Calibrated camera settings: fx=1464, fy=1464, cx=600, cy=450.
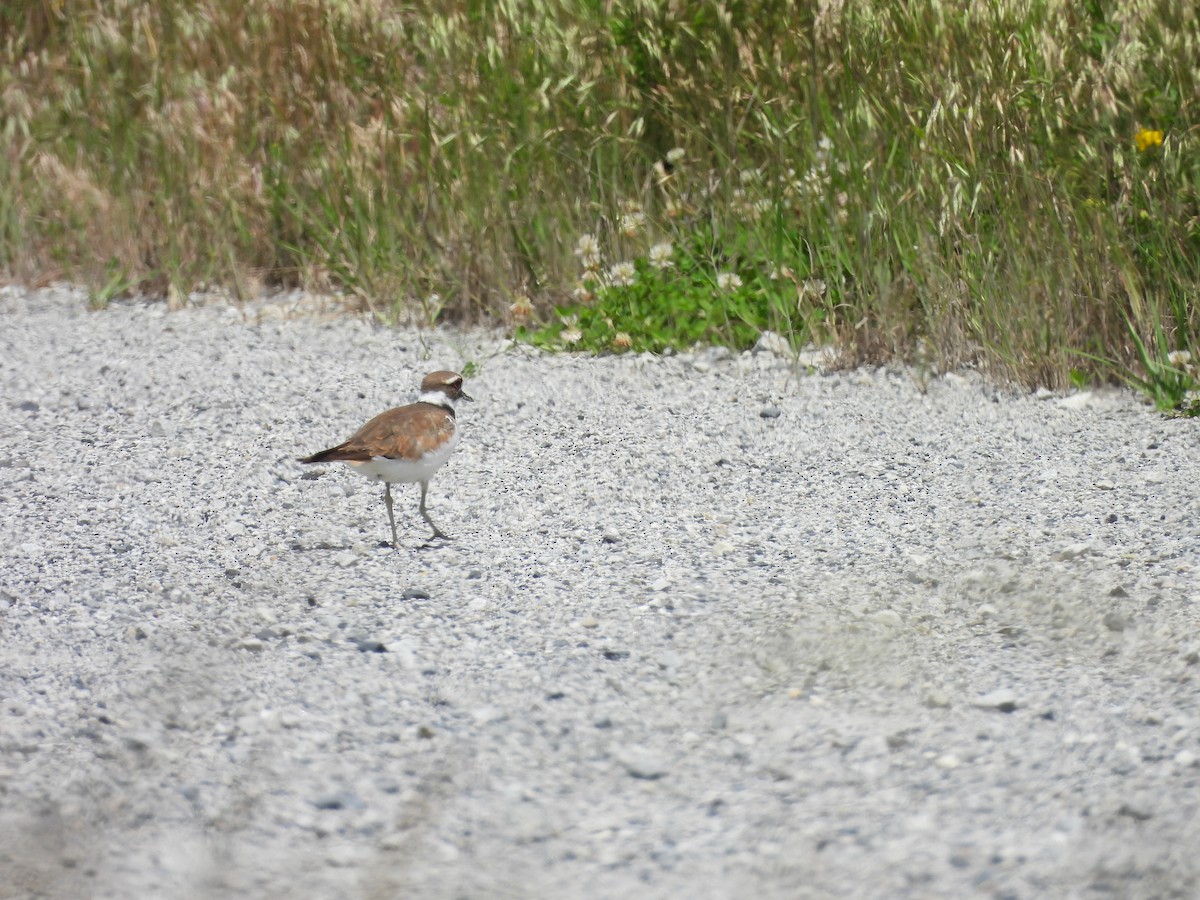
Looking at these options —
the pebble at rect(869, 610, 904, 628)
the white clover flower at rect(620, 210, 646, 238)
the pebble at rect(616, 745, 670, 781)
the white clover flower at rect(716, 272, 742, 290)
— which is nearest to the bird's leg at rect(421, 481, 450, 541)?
the pebble at rect(869, 610, 904, 628)

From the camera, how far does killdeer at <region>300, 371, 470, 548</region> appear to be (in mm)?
4586

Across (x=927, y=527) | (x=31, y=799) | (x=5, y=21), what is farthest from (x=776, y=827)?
(x=5, y=21)

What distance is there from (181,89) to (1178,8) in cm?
544

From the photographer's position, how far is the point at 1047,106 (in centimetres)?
595

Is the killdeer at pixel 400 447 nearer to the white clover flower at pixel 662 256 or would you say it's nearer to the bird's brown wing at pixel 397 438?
the bird's brown wing at pixel 397 438

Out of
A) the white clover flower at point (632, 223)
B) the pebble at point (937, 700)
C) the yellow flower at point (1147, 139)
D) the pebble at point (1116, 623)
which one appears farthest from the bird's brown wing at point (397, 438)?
the yellow flower at point (1147, 139)

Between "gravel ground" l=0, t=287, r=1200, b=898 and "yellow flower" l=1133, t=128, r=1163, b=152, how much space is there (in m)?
1.01

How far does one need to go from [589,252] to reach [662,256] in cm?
38

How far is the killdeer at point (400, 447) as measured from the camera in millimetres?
4586

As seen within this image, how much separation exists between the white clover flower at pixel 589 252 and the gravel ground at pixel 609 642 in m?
0.62

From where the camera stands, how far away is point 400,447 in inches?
181

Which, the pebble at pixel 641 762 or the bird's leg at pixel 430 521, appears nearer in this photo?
the pebble at pixel 641 762

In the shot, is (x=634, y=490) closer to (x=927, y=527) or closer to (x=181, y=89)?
(x=927, y=527)

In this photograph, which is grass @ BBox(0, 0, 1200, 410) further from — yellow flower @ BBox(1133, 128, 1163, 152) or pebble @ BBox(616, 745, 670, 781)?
pebble @ BBox(616, 745, 670, 781)
